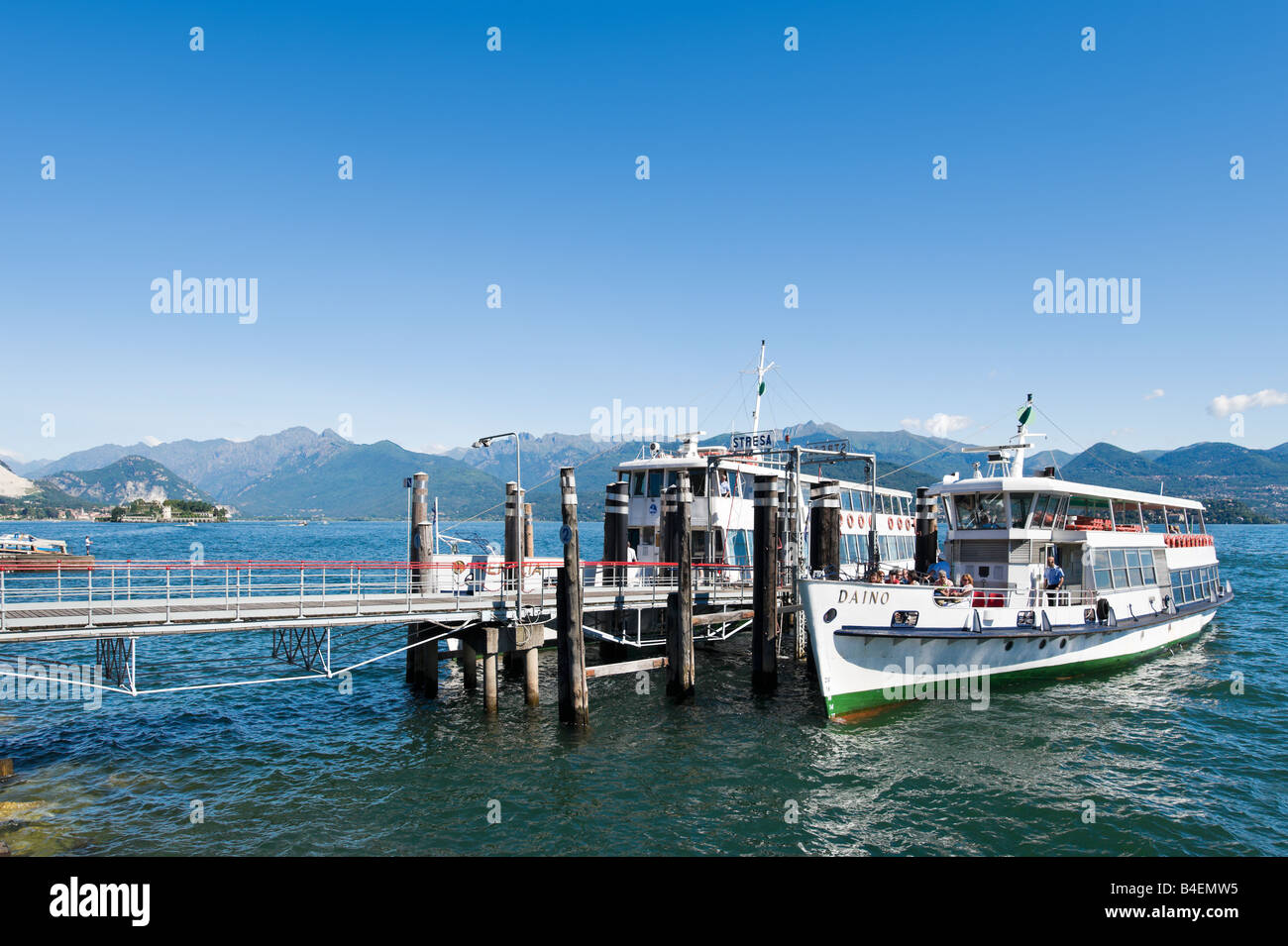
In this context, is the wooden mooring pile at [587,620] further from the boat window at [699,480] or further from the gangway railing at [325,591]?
the boat window at [699,480]

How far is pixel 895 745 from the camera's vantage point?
1936cm

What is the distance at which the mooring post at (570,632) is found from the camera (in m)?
19.6

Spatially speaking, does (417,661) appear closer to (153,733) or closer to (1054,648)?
(153,733)

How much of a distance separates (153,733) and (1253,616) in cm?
5492

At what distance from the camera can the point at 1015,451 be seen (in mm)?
30438

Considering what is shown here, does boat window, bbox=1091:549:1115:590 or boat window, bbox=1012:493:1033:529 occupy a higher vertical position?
boat window, bbox=1012:493:1033:529

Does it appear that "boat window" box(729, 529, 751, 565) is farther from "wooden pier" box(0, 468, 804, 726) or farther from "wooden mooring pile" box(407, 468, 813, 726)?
"wooden mooring pile" box(407, 468, 813, 726)

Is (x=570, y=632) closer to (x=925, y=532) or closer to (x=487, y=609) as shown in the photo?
(x=487, y=609)

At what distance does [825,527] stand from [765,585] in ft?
13.9

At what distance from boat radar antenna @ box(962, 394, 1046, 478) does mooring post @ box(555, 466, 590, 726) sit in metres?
16.9

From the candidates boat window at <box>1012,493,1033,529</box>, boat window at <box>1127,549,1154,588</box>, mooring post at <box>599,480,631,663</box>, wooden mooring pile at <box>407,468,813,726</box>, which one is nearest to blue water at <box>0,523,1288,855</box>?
wooden mooring pile at <box>407,468,813,726</box>

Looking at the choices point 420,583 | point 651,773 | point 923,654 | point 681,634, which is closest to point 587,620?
point 681,634

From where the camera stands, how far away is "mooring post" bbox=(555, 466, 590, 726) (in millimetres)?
19562
